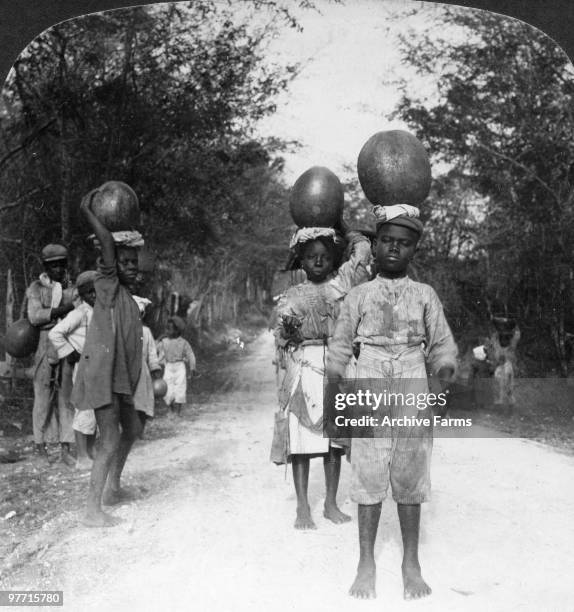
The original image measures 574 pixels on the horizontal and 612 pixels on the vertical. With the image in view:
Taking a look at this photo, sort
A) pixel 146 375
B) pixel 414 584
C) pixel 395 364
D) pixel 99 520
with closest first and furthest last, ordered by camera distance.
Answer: pixel 414 584 < pixel 395 364 < pixel 99 520 < pixel 146 375

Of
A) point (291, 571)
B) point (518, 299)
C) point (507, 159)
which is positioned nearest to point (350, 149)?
point (507, 159)

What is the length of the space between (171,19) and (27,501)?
2447mm

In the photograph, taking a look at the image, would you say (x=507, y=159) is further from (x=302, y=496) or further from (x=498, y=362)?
(x=302, y=496)

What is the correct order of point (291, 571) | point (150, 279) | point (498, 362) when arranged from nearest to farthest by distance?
point (291, 571) → point (498, 362) → point (150, 279)

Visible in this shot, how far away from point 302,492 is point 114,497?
0.93 metres

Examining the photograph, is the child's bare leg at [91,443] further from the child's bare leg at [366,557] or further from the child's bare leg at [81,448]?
the child's bare leg at [366,557]

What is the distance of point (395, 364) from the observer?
239 centimetres

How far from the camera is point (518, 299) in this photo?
3340 mm

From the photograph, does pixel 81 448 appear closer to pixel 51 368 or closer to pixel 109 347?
pixel 51 368

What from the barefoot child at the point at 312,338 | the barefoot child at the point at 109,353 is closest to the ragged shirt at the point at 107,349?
the barefoot child at the point at 109,353

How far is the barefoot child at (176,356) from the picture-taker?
12.2 feet

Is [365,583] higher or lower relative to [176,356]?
lower

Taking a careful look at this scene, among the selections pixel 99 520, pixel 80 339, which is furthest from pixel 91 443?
pixel 99 520

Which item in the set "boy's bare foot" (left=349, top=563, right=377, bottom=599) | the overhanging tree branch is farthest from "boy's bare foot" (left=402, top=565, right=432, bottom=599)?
the overhanging tree branch
